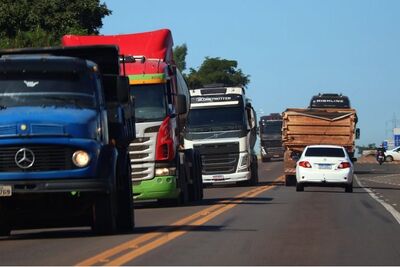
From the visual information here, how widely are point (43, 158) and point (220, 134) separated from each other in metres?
24.9

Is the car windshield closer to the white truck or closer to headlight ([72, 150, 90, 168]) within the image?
the white truck

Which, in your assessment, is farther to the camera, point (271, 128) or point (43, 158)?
point (271, 128)

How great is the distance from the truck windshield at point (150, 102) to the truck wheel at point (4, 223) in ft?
27.9

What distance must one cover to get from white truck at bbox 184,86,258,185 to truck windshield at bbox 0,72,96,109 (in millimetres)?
23485

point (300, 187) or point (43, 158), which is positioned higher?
point (43, 158)

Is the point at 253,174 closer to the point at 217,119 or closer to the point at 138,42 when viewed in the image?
the point at 217,119

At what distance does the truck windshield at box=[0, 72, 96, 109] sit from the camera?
17172 mm

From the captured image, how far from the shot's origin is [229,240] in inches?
659

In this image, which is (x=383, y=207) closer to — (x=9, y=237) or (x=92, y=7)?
(x=9, y=237)

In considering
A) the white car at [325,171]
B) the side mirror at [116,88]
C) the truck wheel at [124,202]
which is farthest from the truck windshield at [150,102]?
the white car at [325,171]

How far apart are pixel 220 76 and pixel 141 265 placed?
133m

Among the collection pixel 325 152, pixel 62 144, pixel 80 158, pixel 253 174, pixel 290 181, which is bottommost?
pixel 290 181

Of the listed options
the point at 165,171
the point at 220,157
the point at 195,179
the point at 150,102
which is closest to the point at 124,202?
the point at 150,102

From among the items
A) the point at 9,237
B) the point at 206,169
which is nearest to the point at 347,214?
the point at 9,237
